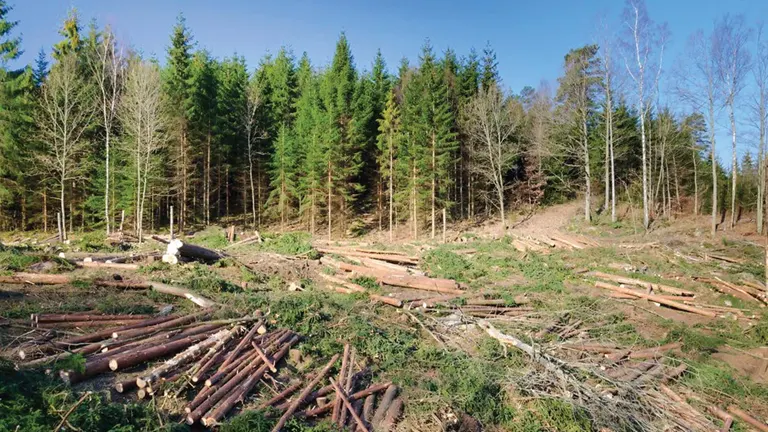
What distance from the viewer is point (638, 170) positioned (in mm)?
34562

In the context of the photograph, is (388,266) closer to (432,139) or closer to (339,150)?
(432,139)

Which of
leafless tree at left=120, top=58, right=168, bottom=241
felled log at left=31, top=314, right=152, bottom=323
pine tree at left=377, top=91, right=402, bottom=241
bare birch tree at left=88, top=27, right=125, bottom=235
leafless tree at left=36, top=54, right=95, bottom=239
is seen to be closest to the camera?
felled log at left=31, top=314, right=152, bottom=323

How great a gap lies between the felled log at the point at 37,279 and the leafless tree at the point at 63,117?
1400cm

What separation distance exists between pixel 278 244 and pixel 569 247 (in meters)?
13.3

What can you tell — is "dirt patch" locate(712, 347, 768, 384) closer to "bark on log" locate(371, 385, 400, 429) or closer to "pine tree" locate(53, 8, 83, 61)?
"bark on log" locate(371, 385, 400, 429)

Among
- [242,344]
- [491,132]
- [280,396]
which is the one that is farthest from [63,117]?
[491,132]

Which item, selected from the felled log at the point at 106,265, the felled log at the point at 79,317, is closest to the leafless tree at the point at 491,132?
the felled log at the point at 106,265

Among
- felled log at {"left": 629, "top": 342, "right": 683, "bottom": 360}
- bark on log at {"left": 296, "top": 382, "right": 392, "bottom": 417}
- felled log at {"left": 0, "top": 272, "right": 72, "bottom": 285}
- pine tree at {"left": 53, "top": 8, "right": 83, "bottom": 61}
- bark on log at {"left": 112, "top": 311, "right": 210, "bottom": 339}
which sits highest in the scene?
pine tree at {"left": 53, "top": 8, "right": 83, "bottom": 61}

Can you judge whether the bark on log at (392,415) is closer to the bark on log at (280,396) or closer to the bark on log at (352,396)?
the bark on log at (352,396)

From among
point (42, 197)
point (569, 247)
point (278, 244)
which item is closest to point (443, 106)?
point (569, 247)

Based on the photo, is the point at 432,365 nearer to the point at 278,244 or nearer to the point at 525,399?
the point at 525,399

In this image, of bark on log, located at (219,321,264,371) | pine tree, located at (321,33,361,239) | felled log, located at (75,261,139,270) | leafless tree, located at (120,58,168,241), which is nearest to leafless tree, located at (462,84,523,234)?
pine tree, located at (321,33,361,239)

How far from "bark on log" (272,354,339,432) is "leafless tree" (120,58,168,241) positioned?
63.5 ft

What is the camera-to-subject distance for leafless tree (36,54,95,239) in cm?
2250
